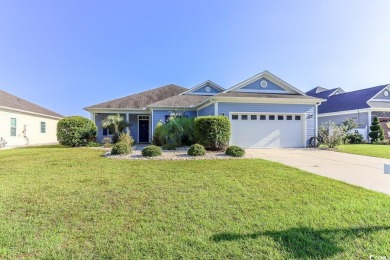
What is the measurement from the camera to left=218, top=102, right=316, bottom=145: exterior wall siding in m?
13.6

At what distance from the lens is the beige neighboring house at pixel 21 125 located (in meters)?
16.8

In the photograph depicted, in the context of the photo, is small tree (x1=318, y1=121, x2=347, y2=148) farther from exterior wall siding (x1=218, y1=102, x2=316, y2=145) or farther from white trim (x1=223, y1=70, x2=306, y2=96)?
white trim (x1=223, y1=70, x2=306, y2=96)

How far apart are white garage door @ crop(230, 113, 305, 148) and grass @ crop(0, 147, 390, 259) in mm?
7416

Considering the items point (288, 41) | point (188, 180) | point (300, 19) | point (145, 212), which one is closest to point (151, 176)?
point (188, 180)

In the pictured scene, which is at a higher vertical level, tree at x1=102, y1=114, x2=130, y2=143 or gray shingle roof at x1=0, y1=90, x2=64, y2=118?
gray shingle roof at x1=0, y1=90, x2=64, y2=118

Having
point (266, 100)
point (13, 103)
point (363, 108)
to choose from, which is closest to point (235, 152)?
point (266, 100)

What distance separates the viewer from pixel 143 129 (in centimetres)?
2042

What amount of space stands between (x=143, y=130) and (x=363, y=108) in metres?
21.9

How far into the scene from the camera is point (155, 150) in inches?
380

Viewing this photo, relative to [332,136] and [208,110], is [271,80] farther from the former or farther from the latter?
[332,136]

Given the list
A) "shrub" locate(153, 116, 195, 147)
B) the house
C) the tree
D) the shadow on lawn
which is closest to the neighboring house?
"shrub" locate(153, 116, 195, 147)

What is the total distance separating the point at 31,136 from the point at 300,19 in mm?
23439

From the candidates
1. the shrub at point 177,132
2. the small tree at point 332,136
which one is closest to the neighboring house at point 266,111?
the small tree at point 332,136

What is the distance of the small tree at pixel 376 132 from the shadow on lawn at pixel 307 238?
70.6ft
